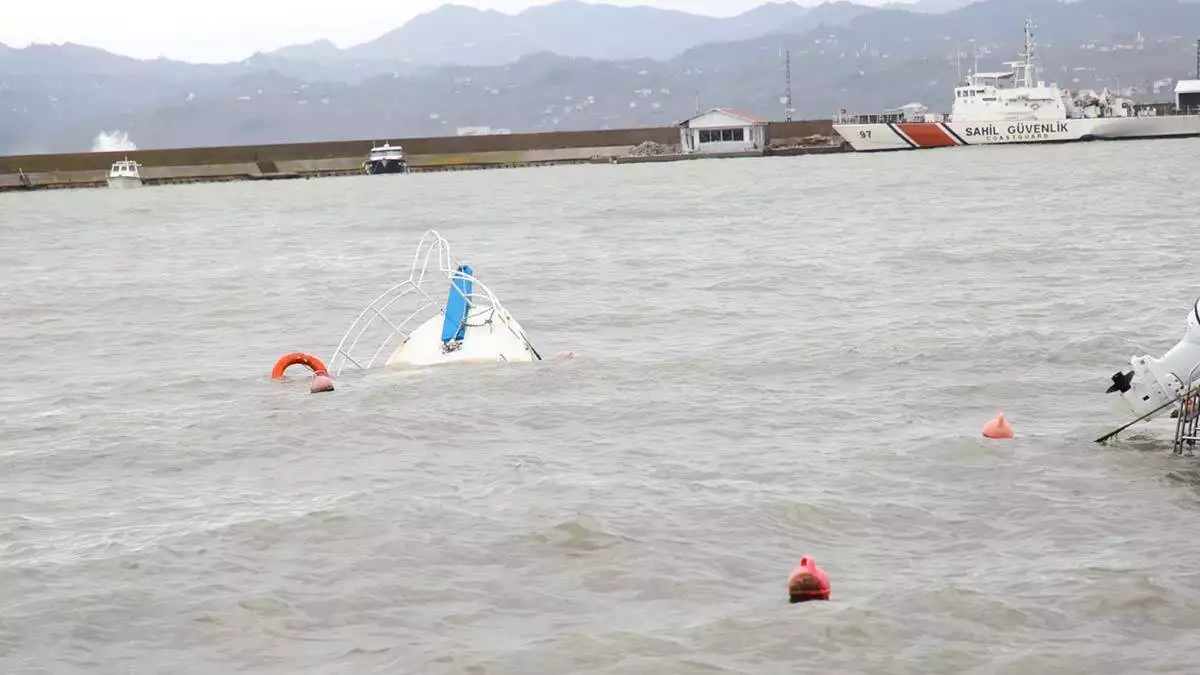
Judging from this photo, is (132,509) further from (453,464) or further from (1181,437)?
(1181,437)

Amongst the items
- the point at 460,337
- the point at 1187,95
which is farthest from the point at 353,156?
the point at 460,337

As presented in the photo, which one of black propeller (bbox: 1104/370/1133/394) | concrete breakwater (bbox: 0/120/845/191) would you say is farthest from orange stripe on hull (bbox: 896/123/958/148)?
black propeller (bbox: 1104/370/1133/394)


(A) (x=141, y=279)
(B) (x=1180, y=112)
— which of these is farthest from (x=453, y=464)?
(B) (x=1180, y=112)

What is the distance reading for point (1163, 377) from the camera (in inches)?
541

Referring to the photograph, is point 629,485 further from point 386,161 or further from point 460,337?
point 386,161

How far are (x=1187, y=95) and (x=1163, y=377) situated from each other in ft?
347

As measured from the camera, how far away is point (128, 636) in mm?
10141

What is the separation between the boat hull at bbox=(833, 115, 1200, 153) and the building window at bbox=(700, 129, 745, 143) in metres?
10.3

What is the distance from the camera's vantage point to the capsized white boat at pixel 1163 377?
44.4ft

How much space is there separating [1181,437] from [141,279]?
2893 cm

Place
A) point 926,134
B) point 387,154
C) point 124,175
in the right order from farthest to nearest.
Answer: point 387,154 < point 124,175 < point 926,134

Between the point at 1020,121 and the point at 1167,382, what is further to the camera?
the point at 1020,121

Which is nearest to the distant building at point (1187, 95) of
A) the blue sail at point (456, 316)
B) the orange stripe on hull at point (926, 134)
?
the orange stripe on hull at point (926, 134)

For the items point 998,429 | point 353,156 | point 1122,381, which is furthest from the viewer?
point 353,156
